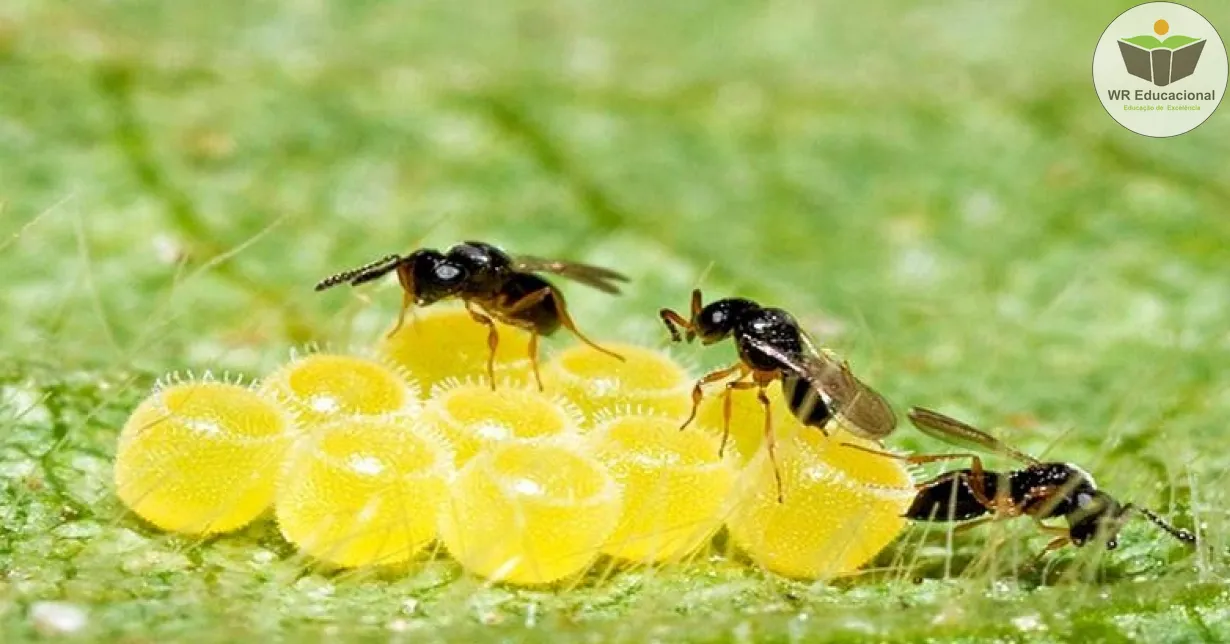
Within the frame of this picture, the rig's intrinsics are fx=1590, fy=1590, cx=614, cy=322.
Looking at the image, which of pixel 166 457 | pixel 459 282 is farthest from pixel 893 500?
pixel 166 457

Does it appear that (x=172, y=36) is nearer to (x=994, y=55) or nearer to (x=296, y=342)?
(x=296, y=342)

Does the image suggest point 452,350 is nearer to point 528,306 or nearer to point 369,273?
point 528,306

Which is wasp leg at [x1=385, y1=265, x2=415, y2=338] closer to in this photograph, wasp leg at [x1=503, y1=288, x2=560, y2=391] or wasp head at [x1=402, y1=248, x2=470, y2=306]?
wasp head at [x1=402, y1=248, x2=470, y2=306]

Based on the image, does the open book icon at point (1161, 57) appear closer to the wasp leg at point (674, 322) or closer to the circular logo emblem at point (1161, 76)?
the circular logo emblem at point (1161, 76)

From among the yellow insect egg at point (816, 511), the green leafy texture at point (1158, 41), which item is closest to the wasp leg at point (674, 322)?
the yellow insect egg at point (816, 511)

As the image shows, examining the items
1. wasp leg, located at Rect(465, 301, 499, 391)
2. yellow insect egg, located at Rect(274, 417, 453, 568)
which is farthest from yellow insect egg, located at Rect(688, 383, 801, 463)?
yellow insect egg, located at Rect(274, 417, 453, 568)

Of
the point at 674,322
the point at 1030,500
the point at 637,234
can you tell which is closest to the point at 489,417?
the point at 674,322
